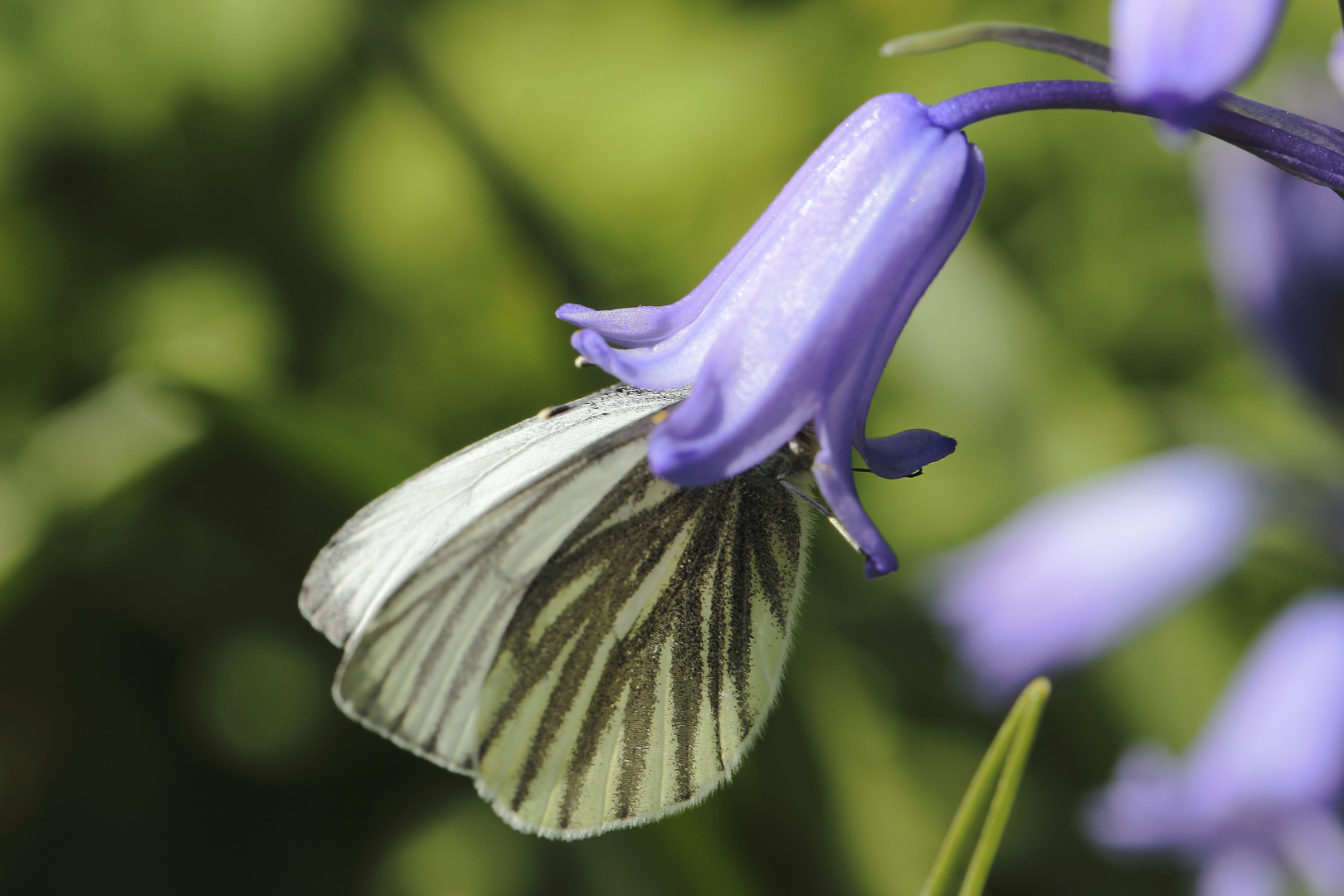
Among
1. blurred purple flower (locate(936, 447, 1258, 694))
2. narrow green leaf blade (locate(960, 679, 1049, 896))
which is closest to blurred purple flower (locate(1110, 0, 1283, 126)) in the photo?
narrow green leaf blade (locate(960, 679, 1049, 896))

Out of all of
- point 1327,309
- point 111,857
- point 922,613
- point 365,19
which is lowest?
point 922,613

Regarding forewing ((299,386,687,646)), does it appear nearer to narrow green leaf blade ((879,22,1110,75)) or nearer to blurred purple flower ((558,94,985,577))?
blurred purple flower ((558,94,985,577))

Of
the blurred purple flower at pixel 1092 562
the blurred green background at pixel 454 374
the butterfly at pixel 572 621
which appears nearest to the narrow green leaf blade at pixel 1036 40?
the butterfly at pixel 572 621

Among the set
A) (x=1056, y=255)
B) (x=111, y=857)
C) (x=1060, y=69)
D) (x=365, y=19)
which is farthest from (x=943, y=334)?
(x=111, y=857)

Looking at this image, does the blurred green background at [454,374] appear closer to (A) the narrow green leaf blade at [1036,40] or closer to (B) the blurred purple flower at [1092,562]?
(B) the blurred purple flower at [1092,562]

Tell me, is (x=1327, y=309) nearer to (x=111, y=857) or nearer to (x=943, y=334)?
(x=943, y=334)

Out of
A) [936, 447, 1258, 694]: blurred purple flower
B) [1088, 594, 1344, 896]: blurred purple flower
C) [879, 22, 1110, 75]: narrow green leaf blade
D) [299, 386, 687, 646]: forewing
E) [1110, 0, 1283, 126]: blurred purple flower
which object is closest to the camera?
[1110, 0, 1283, 126]: blurred purple flower
